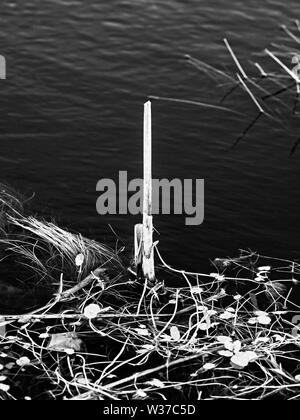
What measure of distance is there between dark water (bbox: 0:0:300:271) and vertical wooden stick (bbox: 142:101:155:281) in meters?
1.29

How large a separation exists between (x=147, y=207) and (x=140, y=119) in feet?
21.3

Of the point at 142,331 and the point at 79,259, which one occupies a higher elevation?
the point at 79,259

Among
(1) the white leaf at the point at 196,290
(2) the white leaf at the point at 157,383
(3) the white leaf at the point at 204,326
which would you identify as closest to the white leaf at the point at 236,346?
(3) the white leaf at the point at 204,326

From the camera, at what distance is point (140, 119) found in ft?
72.3

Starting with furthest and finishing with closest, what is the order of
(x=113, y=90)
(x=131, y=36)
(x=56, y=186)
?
(x=131, y=36) < (x=113, y=90) < (x=56, y=186)

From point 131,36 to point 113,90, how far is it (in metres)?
3.03

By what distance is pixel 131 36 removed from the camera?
25.4 m

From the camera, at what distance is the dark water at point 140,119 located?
18.9m

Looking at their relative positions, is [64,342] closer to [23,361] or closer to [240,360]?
[23,361]

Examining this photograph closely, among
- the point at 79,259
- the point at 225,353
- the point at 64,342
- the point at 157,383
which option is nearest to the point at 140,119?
the point at 79,259

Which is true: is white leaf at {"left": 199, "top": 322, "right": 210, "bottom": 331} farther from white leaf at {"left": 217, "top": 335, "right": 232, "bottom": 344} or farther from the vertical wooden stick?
the vertical wooden stick

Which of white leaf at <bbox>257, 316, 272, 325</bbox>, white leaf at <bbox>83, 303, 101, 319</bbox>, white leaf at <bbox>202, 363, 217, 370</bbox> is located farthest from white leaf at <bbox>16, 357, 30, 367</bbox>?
white leaf at <bbox>257, 316, 272, 325</bbox>

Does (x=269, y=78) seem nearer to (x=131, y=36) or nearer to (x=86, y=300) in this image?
(x=131, y=36)

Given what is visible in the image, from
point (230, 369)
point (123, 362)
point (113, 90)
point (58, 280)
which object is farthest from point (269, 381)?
point (113, 90)
